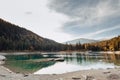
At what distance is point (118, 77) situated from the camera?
23.6m

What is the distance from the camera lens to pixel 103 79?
77.2 feet

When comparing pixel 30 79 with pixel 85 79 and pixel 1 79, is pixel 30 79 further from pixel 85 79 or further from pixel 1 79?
pixel 85 79

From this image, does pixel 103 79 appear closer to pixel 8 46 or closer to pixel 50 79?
pixel 50 79

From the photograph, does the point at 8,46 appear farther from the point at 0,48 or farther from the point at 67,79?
the point at 67,79

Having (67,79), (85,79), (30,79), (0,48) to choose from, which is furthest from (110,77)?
(0,48)

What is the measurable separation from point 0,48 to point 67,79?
162529 millimetres

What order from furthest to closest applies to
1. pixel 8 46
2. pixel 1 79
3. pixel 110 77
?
→ pixel 8 46
pixel 110 77
pixel 1 79

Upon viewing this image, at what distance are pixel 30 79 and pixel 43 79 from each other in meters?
1.57

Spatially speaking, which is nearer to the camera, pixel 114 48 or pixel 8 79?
pixel 8 79

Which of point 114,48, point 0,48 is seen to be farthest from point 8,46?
point 114,48

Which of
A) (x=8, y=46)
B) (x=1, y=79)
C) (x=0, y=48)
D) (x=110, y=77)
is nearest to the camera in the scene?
(x=1, y=79)

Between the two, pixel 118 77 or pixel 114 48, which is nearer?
pixel 118 77

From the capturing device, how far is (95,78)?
79.5 ft

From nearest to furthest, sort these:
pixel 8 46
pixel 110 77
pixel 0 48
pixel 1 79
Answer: pixel 1 79 → pixel 110 77 → pixel 0 48 → pixel 8 46
